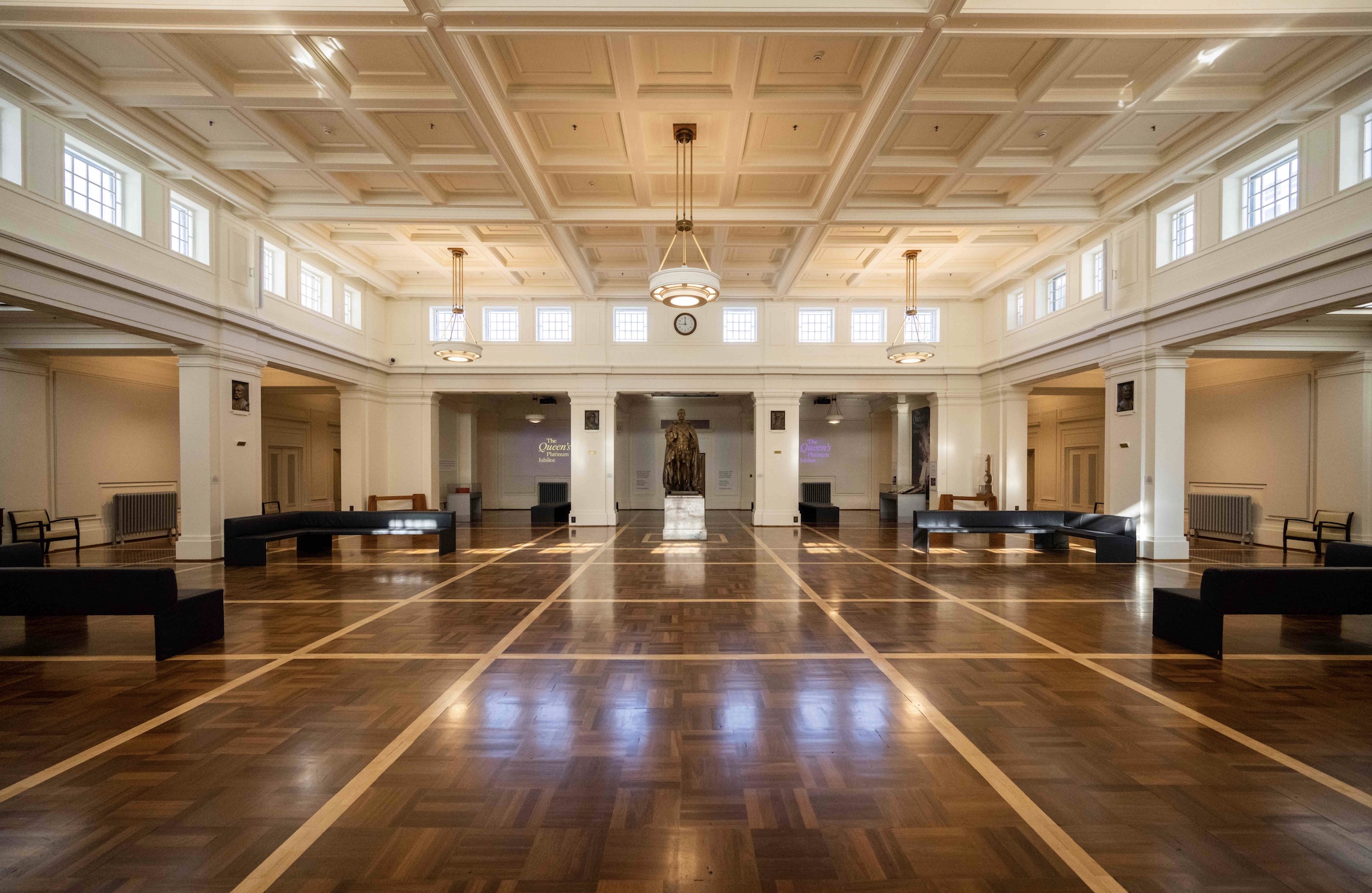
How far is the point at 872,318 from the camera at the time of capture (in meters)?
15.6

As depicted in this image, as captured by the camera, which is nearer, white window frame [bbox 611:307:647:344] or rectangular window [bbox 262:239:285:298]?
rectangular window [bbox 262:239:285:298]

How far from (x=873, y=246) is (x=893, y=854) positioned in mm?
11871

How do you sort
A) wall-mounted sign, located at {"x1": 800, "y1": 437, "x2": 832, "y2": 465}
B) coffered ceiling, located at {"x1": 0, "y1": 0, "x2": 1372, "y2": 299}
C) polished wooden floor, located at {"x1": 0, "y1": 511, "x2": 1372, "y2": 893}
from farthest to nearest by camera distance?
wall-mounted sign, located at {"x1": 800, "y1": 437, "x2": 832, "y2": 465} < coffered ceiling, located at {"x1": 0, "y1": 0, "x2": 1372, "y2": 299} < polished wooden floor, located at {"x1": 0, "y1": 511, "x2": 1372, "y2": 893}

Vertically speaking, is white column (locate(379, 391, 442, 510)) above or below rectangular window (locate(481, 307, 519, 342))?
below

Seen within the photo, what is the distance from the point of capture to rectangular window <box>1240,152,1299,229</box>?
7543mm

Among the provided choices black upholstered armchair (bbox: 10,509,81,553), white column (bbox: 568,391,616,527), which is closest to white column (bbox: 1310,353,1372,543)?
white column (bbox: 568,391,616,527)

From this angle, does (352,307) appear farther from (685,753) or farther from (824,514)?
(685,753)

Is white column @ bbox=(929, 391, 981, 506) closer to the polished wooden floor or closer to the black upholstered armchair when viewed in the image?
the polished wooden floor

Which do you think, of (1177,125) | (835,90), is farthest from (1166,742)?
(1177,125)

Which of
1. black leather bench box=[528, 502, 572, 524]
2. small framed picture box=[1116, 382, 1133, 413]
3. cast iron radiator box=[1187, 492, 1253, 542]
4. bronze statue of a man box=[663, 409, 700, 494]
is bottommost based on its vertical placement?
black leather bench box=[528, 502, 572, 524]

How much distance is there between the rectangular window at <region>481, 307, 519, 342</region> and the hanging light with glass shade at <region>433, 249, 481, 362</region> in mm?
492

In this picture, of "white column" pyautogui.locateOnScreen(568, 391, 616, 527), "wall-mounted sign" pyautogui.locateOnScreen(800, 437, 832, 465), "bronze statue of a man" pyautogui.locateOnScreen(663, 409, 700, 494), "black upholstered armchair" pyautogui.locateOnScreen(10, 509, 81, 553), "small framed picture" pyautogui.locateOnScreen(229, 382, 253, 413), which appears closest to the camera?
"black upholstered armchair" pyautogui.locateOnScreen(10, 509, 81, 553)

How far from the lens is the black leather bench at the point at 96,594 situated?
4703 mm

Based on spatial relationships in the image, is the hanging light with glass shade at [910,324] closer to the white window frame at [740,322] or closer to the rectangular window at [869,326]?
the rectangular window at [869,326]
